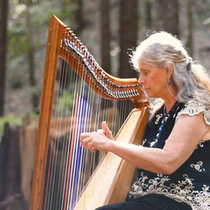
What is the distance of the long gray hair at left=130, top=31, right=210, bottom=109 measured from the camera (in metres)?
2.05

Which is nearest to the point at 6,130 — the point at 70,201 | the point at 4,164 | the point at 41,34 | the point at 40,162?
the point at 4,164

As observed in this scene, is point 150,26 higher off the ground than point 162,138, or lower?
higher

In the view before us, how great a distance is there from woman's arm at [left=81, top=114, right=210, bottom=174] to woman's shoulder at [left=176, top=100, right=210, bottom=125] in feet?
0.17

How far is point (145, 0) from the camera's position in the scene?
44.0 ft

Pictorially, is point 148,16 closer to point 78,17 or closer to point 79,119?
point 78,17

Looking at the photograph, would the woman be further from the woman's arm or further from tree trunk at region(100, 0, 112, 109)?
tree trunk at region(100, 0, 112, 109)

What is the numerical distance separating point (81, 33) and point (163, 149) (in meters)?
11.2

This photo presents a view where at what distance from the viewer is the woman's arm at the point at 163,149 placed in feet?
6.00

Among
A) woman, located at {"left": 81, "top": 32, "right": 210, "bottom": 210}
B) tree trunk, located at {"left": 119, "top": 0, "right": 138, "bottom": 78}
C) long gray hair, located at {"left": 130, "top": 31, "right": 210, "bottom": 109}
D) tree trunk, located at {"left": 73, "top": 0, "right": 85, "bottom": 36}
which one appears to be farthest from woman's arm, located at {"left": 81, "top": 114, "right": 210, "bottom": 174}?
tree trunk, located at {"left": 73, "top": 0, "right": 85, "bottom": 36}

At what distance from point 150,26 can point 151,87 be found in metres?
12.0

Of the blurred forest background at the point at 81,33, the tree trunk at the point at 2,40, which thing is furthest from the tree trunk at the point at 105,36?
the tree trunk at the point at 2,40

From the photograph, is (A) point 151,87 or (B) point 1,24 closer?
(A) point 151,87

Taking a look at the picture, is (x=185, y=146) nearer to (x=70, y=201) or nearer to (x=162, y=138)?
(x=162, y=138)

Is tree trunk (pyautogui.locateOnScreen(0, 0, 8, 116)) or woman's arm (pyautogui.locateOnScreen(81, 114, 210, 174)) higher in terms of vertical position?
tree trunk (pyautogui.locateOnScreen(0, 0, 8, 116))
